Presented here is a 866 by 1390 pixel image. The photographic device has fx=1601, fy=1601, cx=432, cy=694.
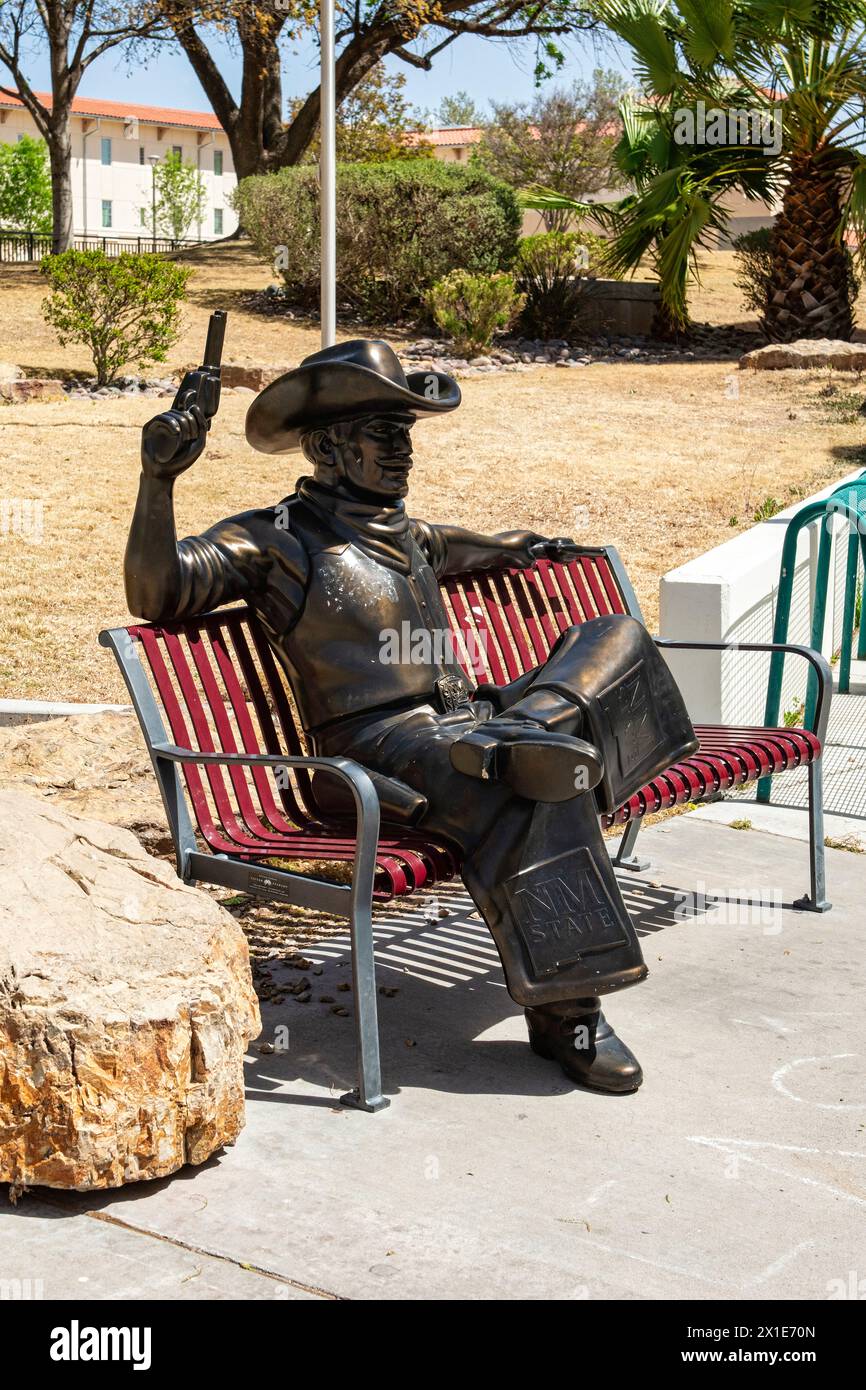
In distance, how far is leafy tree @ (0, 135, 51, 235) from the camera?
5584cm

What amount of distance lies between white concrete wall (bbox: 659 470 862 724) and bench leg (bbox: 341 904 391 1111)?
8.44 feet

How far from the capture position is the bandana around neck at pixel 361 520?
12.3 ft

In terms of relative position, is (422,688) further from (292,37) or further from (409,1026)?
(292,37)

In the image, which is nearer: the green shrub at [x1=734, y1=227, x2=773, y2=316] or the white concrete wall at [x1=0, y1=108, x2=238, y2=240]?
the green shrub at [x1=734, y1=227, x2=773, y2=316]

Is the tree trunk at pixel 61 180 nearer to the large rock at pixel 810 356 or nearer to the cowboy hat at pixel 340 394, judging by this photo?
the large rock at pixel 810 356

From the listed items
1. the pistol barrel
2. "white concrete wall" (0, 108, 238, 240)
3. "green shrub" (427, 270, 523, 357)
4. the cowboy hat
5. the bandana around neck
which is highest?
"white concrete wall" (0, 108, 238, 240)

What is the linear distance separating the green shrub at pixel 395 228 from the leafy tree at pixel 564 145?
22449 mm

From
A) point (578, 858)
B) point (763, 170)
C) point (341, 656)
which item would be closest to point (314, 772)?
point (341, 656)

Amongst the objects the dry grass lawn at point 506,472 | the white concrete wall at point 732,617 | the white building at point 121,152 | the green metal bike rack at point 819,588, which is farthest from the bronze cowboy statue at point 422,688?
the white building at point 121,152

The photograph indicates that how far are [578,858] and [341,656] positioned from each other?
77cm

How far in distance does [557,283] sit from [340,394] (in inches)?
614

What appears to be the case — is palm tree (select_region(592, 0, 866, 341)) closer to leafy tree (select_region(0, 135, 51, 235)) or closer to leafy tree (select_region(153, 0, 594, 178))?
leafy tree (select_region(153, 0, 594, 178))

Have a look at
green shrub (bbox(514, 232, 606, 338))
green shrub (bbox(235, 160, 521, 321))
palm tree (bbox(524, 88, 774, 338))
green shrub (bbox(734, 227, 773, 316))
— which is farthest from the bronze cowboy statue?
green shrub (bbox(514, 232, 606, 338))

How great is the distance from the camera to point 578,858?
325cm
